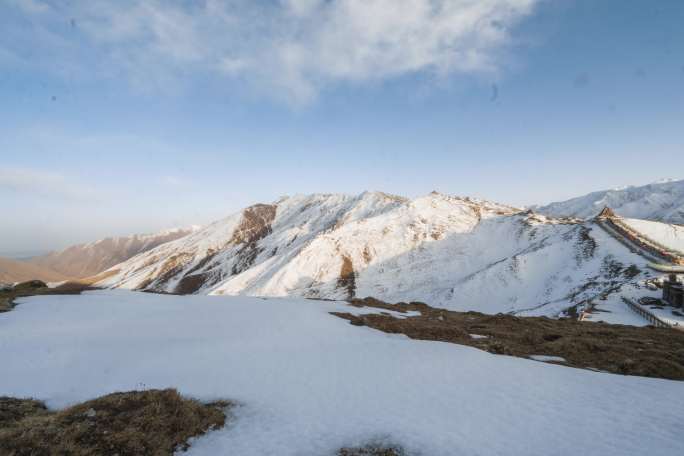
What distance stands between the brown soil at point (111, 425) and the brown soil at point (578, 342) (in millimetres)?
12343

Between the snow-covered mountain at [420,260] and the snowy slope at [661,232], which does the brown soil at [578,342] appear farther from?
the snowy slope at [661,232]

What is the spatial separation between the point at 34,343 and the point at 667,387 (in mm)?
22649

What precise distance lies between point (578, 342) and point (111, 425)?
19.6 metres

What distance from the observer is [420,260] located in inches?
3460

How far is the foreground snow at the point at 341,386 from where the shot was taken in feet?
23.5

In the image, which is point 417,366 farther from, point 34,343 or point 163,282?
point 163,282

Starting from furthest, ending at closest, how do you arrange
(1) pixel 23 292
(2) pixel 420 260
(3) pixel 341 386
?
(2) pixel 420 260 → (1) pixel 23 292 → (3) pixel 341 386

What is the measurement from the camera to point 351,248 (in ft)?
326

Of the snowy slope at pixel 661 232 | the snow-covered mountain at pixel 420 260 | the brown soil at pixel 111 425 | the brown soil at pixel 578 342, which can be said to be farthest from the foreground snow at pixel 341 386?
the snowy slope at pixel 661 232

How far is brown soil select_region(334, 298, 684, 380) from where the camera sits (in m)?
13.1

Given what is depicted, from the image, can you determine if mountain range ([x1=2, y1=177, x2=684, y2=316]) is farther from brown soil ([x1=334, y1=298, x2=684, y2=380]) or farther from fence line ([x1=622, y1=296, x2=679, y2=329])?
brown soil ([x1=334, y1=298, x2=684, y2=380])

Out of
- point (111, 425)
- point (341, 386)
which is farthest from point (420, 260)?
point (111, 425)

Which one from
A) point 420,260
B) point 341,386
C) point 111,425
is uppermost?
point 420,260

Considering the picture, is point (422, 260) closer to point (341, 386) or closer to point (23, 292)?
point (23, 292)
